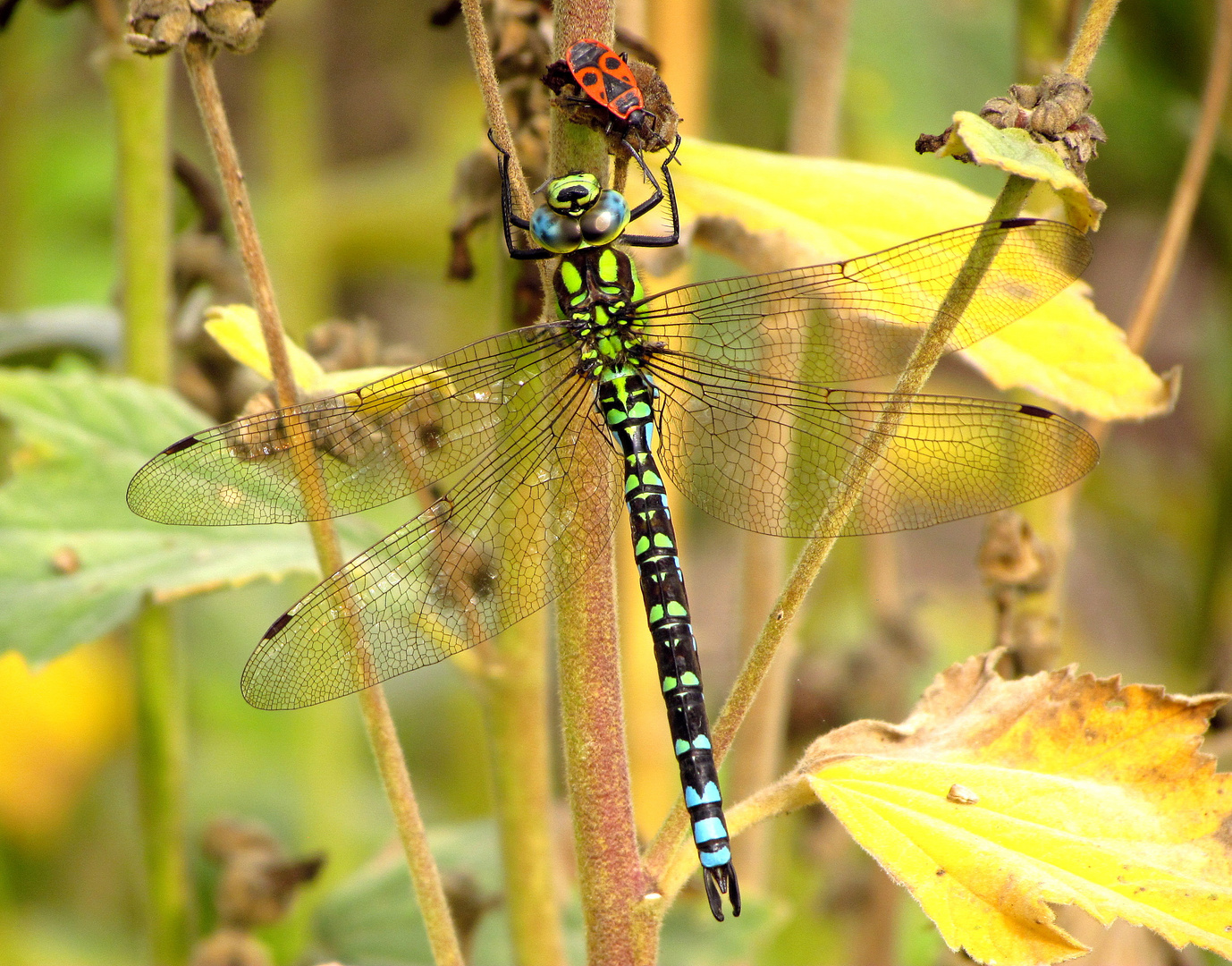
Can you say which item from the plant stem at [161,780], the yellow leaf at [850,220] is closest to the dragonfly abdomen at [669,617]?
the yellow leaf at [850,220]

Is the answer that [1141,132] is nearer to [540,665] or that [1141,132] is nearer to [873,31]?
[873,31]

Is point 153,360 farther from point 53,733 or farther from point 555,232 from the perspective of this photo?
point 53,733

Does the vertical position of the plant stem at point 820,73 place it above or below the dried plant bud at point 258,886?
above

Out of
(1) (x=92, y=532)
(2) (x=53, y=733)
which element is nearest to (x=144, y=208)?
(1) (x=92, y=532)

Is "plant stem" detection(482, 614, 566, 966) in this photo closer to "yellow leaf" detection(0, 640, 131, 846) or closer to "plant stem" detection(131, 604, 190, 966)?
"plant stem" detection(131, 604, 190, 966)

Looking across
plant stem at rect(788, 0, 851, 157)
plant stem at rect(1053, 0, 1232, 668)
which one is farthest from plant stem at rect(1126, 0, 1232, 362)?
plant stem at rect(788, 0, 851, 157)

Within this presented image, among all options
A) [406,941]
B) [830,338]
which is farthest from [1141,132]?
[406,941]

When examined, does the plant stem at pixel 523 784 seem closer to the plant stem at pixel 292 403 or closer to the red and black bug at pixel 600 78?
the plant stem at pixel 292 403
